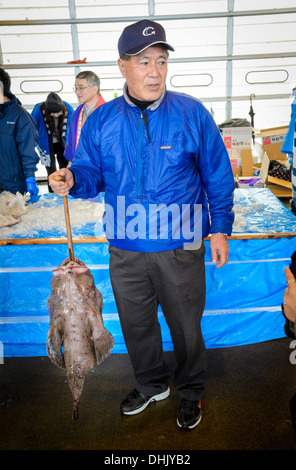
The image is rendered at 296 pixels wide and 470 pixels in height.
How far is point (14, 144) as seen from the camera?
12.4ft

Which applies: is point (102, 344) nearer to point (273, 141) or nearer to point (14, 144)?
point (14, 144)

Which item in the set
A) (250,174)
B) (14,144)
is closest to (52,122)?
(14,144)

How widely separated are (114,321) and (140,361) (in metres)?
0.66

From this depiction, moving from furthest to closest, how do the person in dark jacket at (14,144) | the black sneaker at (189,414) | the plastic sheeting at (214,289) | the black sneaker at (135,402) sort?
1. the person in dark jacket at (14,144)
2. the plastic sheeting at (214,289)
3. the black sneaker at (135,402)
4. the black sneaker at (189,414)

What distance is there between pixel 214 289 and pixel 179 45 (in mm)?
6585

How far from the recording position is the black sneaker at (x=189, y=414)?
2246 millimetres

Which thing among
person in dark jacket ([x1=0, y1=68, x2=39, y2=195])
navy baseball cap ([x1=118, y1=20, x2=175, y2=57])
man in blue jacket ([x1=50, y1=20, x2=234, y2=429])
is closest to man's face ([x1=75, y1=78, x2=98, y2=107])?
person in dark jacket ([x1=0, y1=68, x2=39, y2=195])

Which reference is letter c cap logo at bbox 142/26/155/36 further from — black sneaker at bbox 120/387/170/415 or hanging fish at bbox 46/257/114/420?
black sneaker at bbox 120/387/170/415

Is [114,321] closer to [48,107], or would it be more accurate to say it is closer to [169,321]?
[169,321]

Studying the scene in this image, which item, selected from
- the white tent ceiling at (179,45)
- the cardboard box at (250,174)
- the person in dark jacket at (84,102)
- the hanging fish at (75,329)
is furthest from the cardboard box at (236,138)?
the hanging fish at (75,329)

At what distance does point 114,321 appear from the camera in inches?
118

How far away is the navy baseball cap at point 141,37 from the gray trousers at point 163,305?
1002mm

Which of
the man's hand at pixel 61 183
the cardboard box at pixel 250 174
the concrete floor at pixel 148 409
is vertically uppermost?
the man's hand at pixel 61 183

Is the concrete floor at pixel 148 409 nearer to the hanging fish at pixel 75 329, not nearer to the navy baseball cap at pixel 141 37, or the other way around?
the hanging fish at pixel 75 329
